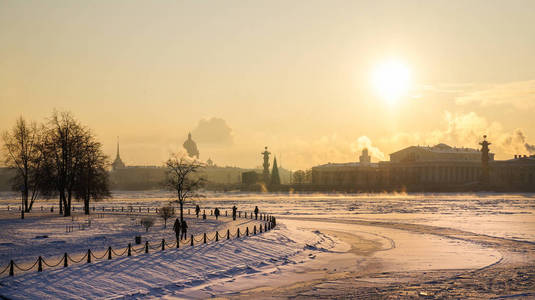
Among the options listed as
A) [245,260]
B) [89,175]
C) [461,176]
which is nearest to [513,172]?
[461,176]

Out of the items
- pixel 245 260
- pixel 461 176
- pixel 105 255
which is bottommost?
pixel 245 260

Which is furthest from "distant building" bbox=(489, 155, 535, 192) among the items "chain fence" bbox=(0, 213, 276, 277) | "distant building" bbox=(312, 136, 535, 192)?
"chain fence" bbox=(0, 213, 276, 277)

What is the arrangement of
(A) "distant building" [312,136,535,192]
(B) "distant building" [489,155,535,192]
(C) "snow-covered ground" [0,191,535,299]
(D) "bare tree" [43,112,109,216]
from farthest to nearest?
(B) "distant building" [489,155,535,192]
(A) "distant building" [312,136,535,192]
(D) "bare tree" [43,112,109,216]
(C) "snow-covered ground" [0,191,535,299]

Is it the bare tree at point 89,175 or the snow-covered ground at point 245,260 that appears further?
the bare tree at point 89,175

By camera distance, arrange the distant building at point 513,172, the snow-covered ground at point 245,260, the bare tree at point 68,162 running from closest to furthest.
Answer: the snow-covered ground at point 245,260
the bare tree at point 68,162
the distant building at point 513,172

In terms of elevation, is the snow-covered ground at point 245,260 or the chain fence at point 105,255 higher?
the chain fence at point 105,255

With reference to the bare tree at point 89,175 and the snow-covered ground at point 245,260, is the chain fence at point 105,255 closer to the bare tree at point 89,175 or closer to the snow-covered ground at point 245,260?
the snow-covered ground at point 245,260

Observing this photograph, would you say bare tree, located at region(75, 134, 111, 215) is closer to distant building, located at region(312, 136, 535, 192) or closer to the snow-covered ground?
the snow-covered ground

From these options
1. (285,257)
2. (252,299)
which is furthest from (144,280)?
(285,257)

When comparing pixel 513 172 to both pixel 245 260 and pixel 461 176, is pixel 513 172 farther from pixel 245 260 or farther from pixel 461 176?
pixel 245 260

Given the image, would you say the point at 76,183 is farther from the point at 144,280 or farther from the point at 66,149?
the point at 144,280

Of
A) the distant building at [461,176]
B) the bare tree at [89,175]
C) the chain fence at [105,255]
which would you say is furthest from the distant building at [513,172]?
the chain fence at [105,255]

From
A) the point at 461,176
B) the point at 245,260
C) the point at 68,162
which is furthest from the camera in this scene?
the point at 461,176

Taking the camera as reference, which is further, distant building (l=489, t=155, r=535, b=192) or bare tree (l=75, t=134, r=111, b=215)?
distant building (l=489, t=155, r=535, b=192)
